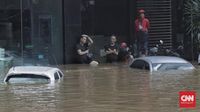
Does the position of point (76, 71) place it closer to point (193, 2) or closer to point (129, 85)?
point (129, 85)

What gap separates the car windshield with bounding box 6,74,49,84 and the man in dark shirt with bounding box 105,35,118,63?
9565 mm

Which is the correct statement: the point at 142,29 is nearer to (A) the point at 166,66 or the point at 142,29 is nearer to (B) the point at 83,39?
(B) the point at 83,39

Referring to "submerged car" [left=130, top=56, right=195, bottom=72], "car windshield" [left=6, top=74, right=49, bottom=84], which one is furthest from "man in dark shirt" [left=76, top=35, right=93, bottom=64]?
"car windshield" [left=6, top=74, right=49, bottom=84]

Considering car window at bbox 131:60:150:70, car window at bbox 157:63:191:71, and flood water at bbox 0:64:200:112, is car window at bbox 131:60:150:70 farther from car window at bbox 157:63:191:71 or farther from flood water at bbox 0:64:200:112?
flood water at bbox 0:64:200:112

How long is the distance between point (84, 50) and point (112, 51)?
1120 mm

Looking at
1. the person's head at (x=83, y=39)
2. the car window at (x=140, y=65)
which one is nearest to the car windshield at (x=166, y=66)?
the car window at (x=140, y=65)

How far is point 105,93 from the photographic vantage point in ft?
44.4

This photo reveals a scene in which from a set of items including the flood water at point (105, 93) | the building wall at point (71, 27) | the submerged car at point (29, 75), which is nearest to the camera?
the flood water at point (105, 93)

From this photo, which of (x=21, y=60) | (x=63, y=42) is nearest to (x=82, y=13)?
(x=63, y=42)

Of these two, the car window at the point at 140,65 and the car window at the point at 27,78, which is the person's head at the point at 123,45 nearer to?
the car window at the point at 140,65

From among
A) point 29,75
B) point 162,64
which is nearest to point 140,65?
point 162,64

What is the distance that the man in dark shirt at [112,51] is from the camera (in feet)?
81.2

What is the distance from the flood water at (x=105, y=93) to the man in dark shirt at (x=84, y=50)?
5265 mm

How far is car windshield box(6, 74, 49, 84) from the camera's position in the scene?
15.0 m
